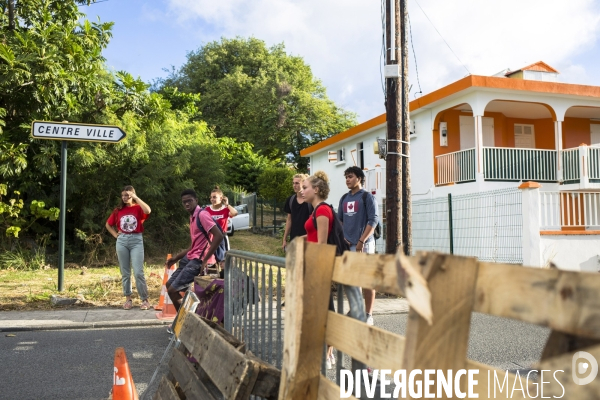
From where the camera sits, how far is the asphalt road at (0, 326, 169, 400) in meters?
5.31

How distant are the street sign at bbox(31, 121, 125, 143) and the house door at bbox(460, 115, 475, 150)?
13.1 meters

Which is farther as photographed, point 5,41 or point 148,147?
point 148,147

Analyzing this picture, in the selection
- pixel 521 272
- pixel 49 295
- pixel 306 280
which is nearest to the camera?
pixel 521 272

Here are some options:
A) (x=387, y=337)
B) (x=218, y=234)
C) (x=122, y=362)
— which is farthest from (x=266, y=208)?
(x=387, y=337)

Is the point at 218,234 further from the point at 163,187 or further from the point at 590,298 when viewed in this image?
the point at 163,187

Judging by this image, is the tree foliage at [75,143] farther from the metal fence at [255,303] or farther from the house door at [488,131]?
the metal fence at [255,303]

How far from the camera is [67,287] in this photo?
11664 mm

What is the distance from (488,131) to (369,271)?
19963 mm

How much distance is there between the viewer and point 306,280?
2.31 meters

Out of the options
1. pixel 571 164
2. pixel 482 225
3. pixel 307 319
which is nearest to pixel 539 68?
pixel 571 164

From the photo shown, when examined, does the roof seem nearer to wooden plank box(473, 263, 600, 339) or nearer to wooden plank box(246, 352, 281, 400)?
wooden plank box(246, 352, 281, 400)

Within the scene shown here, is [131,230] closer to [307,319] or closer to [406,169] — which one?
[406,169]

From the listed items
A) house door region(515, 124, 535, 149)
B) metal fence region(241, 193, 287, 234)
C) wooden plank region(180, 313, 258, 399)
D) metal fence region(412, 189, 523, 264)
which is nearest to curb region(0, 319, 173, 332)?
wooden plank region(180, 313, 258, 399)

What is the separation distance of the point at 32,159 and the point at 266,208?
1517 cm
